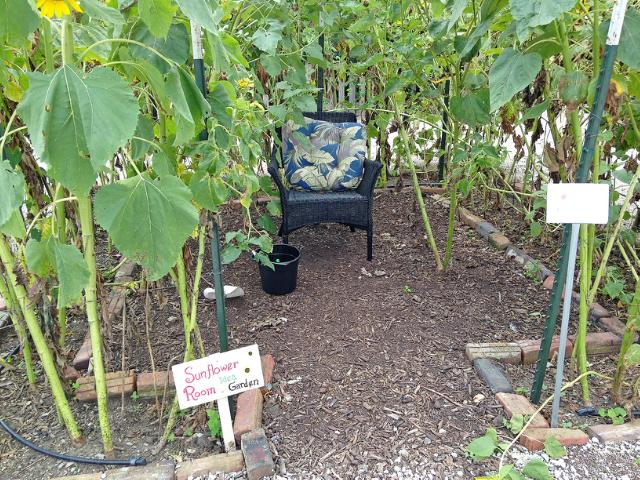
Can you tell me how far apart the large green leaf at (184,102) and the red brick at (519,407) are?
1.53 m

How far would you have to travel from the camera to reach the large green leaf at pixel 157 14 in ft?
3.54

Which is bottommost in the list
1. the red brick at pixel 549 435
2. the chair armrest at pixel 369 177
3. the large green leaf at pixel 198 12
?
the red brick at pixel 549 435

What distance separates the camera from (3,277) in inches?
67.4

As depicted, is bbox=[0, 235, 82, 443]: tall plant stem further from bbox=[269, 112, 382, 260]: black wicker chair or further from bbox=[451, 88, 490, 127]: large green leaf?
bbox=[451, 88, 490, 127]: large green leaf

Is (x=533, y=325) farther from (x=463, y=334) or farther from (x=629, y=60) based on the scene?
(x=629, y=60)

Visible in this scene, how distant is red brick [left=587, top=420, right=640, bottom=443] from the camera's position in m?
1.75

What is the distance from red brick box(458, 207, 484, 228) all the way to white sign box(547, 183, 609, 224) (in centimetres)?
233

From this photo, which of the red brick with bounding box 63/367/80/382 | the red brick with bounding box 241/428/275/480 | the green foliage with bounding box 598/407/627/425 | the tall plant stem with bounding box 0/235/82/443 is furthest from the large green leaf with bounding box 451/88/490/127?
the red brick with bounding box 63/367/80/382

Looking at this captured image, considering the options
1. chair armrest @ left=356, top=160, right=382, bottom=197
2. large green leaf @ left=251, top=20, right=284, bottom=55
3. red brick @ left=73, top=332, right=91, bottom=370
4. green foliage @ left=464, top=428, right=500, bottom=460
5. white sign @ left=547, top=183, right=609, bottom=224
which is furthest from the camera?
chair armrest @ left=356, top=160, right=382, bottom=197

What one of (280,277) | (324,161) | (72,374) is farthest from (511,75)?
(324,161)

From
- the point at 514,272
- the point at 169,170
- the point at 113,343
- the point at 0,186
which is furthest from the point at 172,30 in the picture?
the point at 514,272

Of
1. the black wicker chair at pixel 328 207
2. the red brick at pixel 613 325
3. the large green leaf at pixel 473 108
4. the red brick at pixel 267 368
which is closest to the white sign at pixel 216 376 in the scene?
the red brick at pixel 267 368

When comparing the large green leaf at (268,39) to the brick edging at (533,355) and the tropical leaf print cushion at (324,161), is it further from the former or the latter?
the brick edging at (533,355)

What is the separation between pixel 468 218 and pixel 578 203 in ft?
8.03
